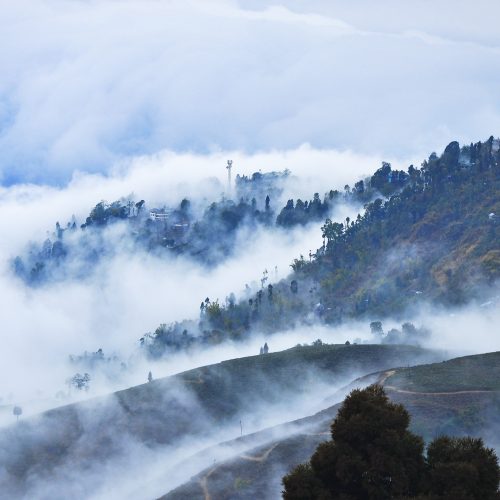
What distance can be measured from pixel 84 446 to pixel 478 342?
6578 cm

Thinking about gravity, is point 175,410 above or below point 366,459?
above

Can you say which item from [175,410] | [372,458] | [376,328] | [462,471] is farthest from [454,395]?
[376,328]

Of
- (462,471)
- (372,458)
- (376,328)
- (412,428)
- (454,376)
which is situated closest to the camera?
(462,471)

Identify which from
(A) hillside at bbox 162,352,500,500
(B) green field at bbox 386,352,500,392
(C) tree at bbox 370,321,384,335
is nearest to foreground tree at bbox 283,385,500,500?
(A) hillside at bbox 162,352,500,500

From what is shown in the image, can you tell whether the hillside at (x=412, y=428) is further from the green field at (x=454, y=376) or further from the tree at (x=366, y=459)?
the tree at (x=366, y=459)

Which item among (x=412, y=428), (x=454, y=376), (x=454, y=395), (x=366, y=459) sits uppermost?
(x=454, y=376)

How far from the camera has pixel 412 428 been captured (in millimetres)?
76812

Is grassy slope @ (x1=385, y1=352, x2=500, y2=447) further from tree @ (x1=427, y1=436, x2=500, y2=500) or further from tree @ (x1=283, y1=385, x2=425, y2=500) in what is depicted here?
tree @ (x1=427, y1=436, x2=500, y2=500)

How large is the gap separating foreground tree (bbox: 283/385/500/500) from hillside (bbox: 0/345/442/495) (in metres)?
50.9

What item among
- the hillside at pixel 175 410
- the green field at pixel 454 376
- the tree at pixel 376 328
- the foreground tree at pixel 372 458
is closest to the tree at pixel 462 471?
the foreground tree at pixel 372 458

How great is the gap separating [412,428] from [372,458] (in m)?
37.8

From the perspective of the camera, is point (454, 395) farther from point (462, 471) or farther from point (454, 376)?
point (462, 471)

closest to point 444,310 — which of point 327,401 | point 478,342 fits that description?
point 478,342

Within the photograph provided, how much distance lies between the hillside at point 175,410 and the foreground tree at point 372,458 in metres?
50.9
